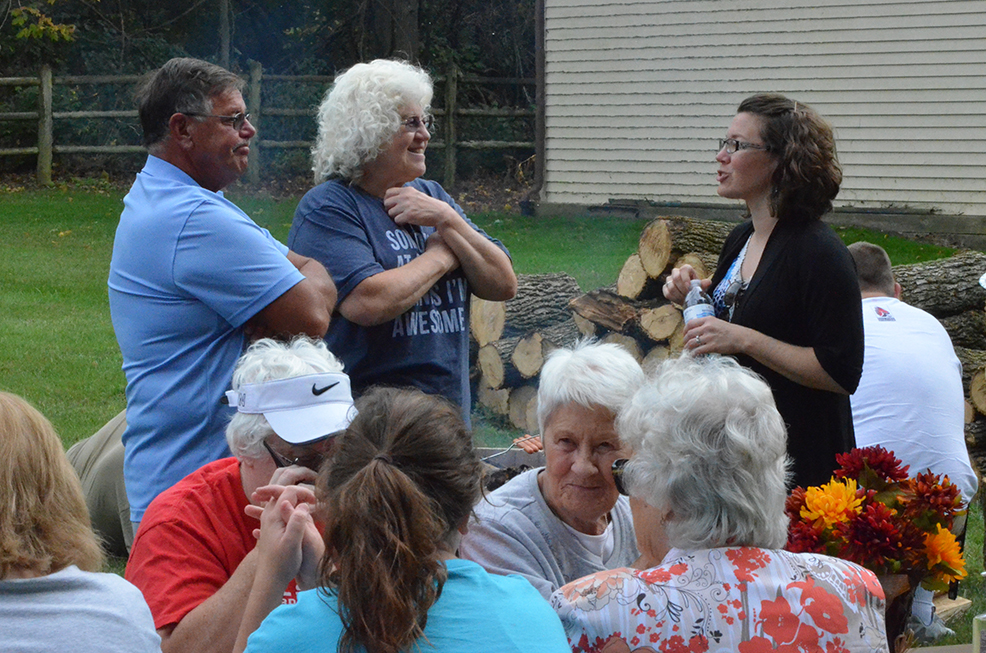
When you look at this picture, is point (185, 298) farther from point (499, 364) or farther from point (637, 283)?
point (637, 283)

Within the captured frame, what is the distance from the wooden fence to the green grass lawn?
71 cm

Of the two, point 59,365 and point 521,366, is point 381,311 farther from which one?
point 59,365

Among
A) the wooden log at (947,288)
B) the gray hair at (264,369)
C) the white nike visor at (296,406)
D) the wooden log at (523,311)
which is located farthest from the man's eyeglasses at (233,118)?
the wooden log at (947,288)

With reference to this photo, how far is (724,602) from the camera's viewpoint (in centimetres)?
185

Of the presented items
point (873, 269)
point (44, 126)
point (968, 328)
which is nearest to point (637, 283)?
point (968, 328)

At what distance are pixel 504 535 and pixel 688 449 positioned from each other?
597 millimetres

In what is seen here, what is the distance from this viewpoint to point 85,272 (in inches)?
443

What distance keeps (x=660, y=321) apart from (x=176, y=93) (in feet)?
13.7

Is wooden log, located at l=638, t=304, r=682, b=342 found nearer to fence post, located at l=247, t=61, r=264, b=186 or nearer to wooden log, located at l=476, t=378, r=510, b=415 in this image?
wooden log, located at l=476, t=378, r=510, b=415

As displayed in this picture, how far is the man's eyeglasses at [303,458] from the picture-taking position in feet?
7.63

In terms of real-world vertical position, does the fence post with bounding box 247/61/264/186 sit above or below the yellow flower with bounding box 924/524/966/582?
above

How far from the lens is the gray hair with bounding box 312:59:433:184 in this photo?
312 cm

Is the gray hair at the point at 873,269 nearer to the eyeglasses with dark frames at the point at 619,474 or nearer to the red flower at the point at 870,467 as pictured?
the red flower at the point at 870,467

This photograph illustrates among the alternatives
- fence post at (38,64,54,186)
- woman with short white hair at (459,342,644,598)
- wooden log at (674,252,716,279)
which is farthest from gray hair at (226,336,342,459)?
fence post at (38,64,54,186)
